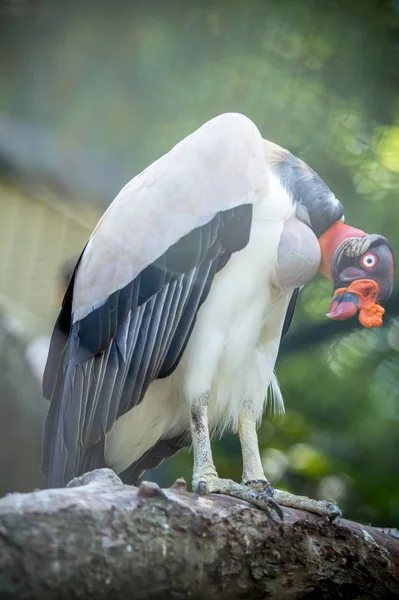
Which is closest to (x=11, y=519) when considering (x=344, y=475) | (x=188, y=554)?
(x=188, y=554)

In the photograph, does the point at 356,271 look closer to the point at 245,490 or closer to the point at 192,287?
the point at 192,287

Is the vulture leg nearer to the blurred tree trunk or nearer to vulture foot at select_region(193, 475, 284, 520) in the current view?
vulture foot at select_region(193, 475, 284, 520)

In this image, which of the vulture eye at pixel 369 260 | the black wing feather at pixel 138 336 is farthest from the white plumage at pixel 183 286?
the vulture eye at pixel 369 260

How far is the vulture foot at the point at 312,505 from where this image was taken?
200 cm

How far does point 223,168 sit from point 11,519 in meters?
1.20

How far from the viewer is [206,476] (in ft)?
6.86

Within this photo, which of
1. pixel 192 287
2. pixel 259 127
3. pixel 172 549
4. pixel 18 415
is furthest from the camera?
pixel 259 127

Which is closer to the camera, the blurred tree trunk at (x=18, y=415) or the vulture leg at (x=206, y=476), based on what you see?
the vulture leg at (x=206, y=476)

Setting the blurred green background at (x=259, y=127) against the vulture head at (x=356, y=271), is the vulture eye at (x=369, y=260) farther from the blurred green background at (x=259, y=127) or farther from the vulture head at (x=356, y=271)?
the blurred green background at (x=259, y=127)

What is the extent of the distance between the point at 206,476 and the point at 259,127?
4.70 ft

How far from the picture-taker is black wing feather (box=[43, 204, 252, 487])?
2.21m

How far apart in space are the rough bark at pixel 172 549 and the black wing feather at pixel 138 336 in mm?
430

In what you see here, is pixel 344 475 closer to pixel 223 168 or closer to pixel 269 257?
pixel 269 257

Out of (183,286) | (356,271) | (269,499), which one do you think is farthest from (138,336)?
(356,271)
